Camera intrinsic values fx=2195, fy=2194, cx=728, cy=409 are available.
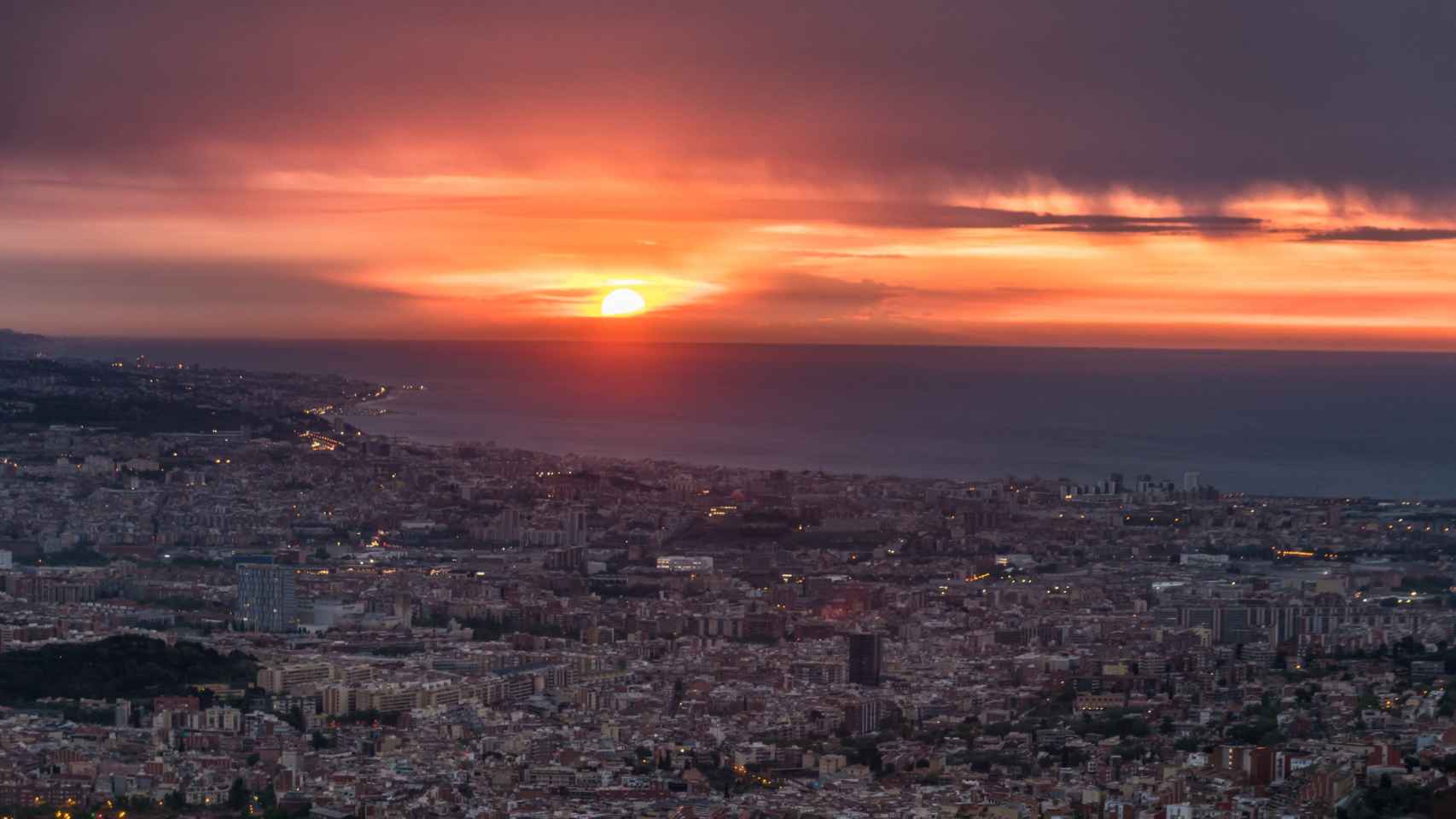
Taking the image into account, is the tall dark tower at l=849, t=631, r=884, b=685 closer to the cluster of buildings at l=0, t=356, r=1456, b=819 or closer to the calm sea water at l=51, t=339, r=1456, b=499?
the cluster of buildings at l=0, t=356, r=1456, b=819

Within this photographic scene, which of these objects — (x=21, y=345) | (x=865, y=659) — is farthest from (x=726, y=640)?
(x=21, y=345)

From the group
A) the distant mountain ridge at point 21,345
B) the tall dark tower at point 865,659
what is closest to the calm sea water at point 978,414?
the distant mountain ridge at point 21,345

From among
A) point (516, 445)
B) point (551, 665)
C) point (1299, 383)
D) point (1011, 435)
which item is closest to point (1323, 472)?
point (1011, 435)

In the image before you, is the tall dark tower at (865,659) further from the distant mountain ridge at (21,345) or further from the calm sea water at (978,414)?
the distant mountain ridge at (21,345)

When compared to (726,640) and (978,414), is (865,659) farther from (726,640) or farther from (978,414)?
(978,414)

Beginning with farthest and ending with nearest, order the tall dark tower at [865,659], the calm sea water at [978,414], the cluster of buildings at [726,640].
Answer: the calm sea water at [978,414] < the tall dark tower at [865,659] < the cluster of buildings at [726,640]

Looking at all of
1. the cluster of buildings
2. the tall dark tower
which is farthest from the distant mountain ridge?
the tall dark tower
